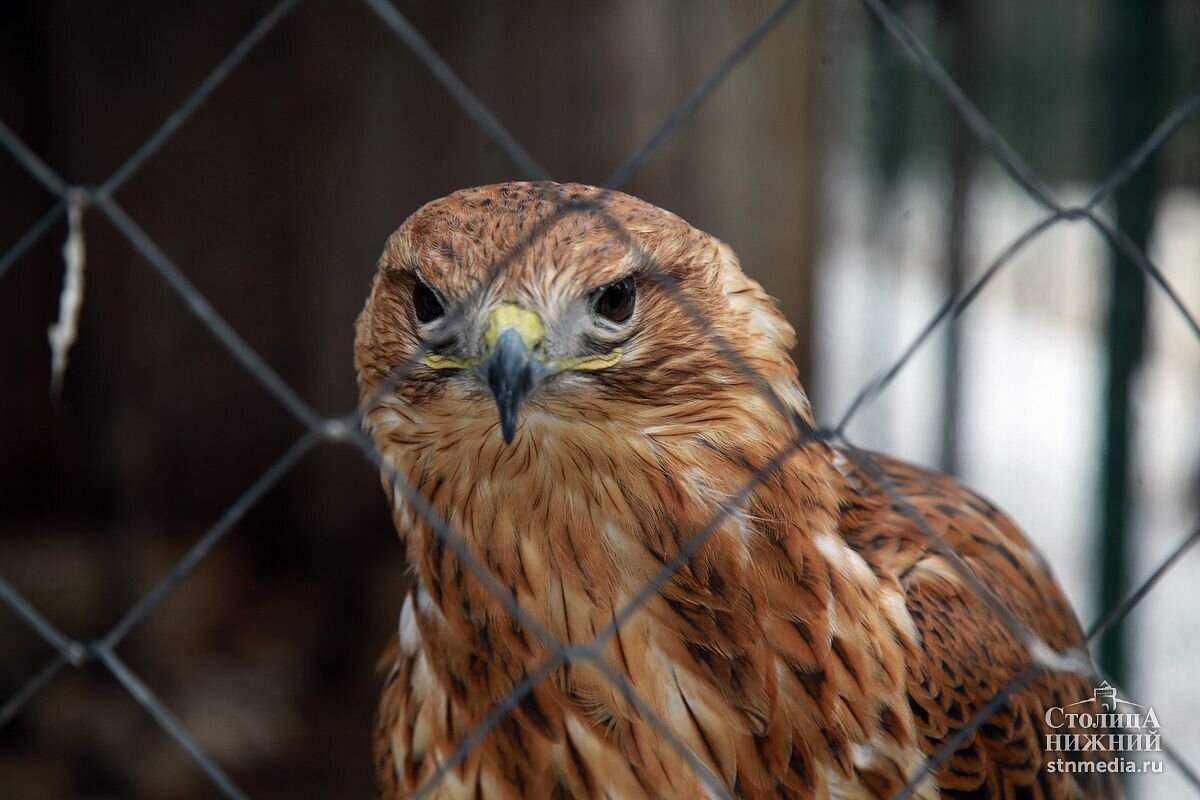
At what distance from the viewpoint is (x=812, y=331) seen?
4488mm

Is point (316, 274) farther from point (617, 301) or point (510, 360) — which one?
point (510, 360)

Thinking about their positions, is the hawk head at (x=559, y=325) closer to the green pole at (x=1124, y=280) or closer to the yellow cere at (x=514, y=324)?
the yellow cere at (x=514, y=324)

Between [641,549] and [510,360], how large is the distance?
0.39 metres

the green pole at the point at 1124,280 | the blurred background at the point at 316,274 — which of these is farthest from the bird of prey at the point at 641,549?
the blurred background at the point at 316,274

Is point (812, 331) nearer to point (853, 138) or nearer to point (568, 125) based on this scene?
point (568, 125)

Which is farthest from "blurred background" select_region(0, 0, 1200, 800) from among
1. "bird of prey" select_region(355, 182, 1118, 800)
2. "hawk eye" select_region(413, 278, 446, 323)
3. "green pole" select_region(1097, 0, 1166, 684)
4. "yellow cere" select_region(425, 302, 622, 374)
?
"yellow cere" select_region(425, 302, 622, 374)

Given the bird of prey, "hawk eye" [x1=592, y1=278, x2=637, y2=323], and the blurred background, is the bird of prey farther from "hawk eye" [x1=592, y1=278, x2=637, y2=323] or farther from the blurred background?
the blurred background

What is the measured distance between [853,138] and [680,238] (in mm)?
5436

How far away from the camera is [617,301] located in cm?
152

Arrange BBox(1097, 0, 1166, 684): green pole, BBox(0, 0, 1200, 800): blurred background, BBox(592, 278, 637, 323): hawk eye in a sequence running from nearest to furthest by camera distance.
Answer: BBox(592, 278, 637, 323): hawk eye < BBox(1097, 0, 1166, 684): green pole < BBox(0, 0, 1200, 800): blurred background

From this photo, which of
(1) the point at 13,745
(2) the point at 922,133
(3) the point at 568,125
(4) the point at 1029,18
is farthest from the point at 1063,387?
(1) the point at 13,745

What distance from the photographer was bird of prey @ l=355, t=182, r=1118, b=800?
1.51m

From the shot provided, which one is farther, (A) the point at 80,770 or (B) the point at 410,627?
(A) the point at 80,770

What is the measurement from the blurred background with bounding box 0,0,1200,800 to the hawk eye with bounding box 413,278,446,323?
8.93 ft
